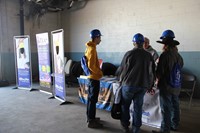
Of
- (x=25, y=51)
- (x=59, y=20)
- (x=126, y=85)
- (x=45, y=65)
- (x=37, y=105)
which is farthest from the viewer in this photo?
(x=59, y=20)

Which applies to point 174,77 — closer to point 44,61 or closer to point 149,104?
point 149,104

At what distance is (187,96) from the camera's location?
5.40m

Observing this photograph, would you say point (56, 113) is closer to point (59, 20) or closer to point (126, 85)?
point (126, 85)

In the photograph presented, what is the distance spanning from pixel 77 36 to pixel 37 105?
407 cm

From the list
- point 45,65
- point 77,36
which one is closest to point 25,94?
point 45,65

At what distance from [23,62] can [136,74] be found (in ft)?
16.0

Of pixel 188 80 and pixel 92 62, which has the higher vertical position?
pixel 92 62

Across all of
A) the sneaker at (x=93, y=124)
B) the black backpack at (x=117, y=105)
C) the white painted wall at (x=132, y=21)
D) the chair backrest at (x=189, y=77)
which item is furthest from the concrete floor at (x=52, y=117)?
the white painted wall at (x=132, y=21)

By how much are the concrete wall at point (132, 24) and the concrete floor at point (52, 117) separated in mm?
1621

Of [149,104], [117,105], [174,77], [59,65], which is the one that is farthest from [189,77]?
[59,65]

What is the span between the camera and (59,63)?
5.07 metres

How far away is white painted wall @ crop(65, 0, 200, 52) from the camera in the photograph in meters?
5.18

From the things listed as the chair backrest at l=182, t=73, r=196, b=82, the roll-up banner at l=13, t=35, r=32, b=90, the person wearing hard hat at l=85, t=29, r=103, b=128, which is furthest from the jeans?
the roll-up banner at l=13, t=35, r=32, b=90

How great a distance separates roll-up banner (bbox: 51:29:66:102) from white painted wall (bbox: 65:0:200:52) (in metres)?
2.41
